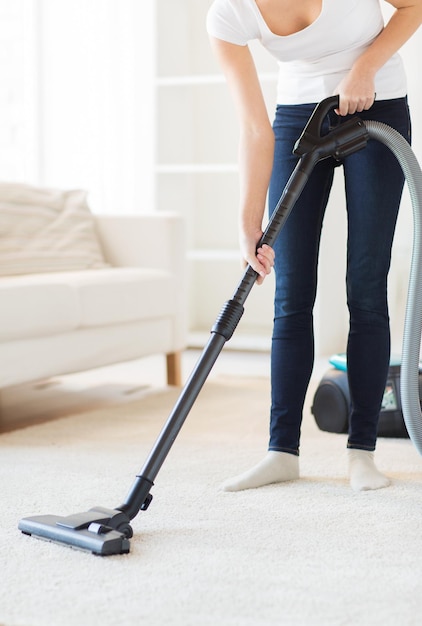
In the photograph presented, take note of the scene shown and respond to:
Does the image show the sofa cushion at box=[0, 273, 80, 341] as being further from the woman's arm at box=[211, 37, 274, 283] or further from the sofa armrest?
the woman's arm at box=[211, 37, 274, 283]

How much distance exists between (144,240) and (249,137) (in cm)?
141

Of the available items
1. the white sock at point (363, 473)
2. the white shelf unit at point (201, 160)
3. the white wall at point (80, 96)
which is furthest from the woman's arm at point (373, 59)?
the white wall at point (80, 96)

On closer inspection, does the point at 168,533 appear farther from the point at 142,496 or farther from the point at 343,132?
the point at 343,132

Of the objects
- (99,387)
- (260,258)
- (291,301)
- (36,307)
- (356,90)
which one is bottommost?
(99,387)

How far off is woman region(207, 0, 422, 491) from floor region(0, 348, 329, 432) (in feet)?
3.29

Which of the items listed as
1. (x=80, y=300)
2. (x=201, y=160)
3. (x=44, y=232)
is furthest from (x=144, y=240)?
(x=201, y=160)

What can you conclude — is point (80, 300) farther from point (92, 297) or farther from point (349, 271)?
point (349, 271)

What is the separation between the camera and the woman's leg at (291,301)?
191cm

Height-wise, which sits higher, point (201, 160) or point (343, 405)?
point (201, 160)

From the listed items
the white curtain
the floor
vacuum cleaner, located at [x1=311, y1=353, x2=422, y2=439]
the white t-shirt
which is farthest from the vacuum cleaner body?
the white curtain

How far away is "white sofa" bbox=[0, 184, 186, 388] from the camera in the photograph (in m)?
2.53

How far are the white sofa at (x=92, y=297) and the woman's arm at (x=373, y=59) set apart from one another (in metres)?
1.08

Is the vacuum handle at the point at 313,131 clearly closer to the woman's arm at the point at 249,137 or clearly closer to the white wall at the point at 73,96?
the woman's arm at the point at 249,137

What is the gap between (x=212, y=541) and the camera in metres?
1.58
